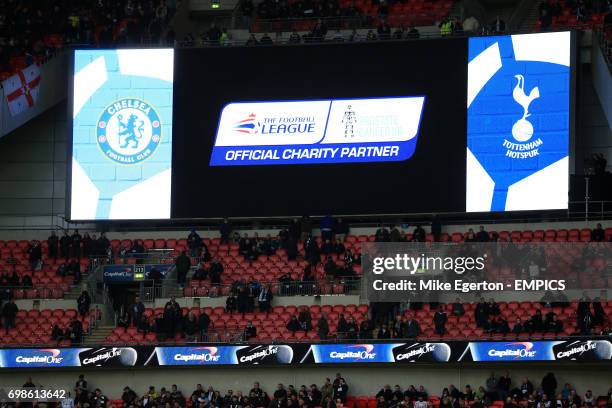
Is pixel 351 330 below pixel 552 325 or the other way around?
below

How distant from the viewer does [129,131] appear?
119 ft

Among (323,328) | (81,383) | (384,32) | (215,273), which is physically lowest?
(81,383)

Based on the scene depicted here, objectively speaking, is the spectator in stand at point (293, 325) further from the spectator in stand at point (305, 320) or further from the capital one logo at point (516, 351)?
the capital one logo at point (516, 351)

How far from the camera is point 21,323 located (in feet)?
111

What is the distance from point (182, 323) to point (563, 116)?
404 inches

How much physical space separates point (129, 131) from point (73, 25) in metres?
4.11

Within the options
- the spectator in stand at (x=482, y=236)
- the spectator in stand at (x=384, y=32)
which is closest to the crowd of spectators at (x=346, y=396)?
the spectator in stand at (x=482, y=236)

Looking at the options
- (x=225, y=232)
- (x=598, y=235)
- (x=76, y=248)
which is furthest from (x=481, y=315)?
(x=76, y=248)

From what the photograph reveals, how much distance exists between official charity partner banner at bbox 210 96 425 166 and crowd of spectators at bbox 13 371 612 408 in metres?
6.59

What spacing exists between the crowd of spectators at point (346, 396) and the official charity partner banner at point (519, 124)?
527 cm

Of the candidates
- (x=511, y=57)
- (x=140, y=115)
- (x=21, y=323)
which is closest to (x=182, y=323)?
(x=21, y=323)

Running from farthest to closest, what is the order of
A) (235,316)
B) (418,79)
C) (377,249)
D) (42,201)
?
(42,201), (418,79), (235,316), (377,249)

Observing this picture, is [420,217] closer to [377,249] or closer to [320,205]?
[320,205]

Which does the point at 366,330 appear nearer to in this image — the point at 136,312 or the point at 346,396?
the point at 346,396
